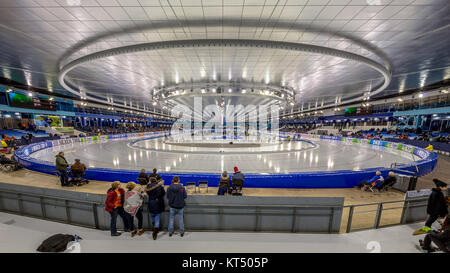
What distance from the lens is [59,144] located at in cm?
1898

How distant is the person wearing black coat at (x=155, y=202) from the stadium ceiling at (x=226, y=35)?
5.77 metres

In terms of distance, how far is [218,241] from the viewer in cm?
363

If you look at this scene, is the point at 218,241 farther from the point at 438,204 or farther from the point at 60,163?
the point at 60,163

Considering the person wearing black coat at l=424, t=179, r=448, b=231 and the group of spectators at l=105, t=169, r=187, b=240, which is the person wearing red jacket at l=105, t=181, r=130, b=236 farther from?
the person wearing black coat at l=424, t=179, r=448, b=231

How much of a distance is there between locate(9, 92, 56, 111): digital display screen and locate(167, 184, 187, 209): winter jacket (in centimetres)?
3708

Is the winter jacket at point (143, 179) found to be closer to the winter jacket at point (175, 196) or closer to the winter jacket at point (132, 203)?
the winter jacket at point (132, 203)

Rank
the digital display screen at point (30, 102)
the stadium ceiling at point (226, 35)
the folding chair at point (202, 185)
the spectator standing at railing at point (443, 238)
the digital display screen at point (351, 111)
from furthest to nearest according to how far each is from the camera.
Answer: the digital display screen at point (351, 111) < the digital display screen at point (30, 102) < the folding chair at point (202, 185) < the stadium ceiling at point (226, 35) < the spectator standing at railing at point (443, 238)

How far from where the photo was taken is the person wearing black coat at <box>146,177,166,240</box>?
3.64 m

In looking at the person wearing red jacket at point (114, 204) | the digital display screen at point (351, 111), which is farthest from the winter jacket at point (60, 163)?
the digital display screen at point (351, 111)

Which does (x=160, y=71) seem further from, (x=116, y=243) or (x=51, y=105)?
(x=51, y=105)

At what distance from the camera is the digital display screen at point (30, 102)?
79.0 ft

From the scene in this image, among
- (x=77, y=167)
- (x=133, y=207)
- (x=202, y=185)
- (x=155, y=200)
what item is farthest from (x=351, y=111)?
(x=77, y=167)
